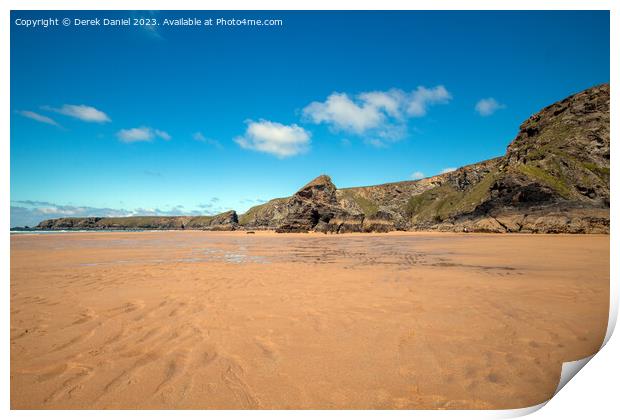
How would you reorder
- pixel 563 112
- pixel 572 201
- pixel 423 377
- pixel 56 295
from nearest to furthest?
pixel 423 377, pixel 56 295, pixel 572 201, pixel 563 112

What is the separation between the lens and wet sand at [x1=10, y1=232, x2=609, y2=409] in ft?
9.86

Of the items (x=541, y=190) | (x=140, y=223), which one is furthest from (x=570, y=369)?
(x=140, y=223)

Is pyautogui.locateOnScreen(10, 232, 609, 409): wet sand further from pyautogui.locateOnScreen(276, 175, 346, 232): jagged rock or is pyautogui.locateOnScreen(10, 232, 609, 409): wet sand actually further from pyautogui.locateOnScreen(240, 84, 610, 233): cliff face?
pyautogui.locateOnScreen(276, 175, 346, 232): jagged rock

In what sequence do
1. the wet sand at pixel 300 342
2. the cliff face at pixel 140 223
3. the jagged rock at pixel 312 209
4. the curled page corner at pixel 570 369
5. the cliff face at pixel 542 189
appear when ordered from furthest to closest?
the cliff face at pixel 140 223, the jagged rock at pixel 312 209, the cliff face at pixel 542 189, the curled page corner at pixel 570 369, the wet sand at pixel 300 342

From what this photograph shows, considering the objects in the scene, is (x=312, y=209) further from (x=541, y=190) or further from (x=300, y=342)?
(x=300, y=342)

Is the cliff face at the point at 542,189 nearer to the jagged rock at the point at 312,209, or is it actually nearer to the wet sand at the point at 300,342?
the jagged rock at the point at 312,209

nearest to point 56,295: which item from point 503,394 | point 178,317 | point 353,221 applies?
point 178,317

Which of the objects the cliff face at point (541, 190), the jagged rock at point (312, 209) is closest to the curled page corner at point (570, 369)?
the cliff face at point (541, 190)

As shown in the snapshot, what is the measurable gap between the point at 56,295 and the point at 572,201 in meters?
50.8

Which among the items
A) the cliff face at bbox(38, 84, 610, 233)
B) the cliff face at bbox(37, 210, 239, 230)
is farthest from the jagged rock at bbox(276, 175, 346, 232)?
the cliff face at bbox(37, 210, 239, 230)

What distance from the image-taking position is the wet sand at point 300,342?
3.01 meters
